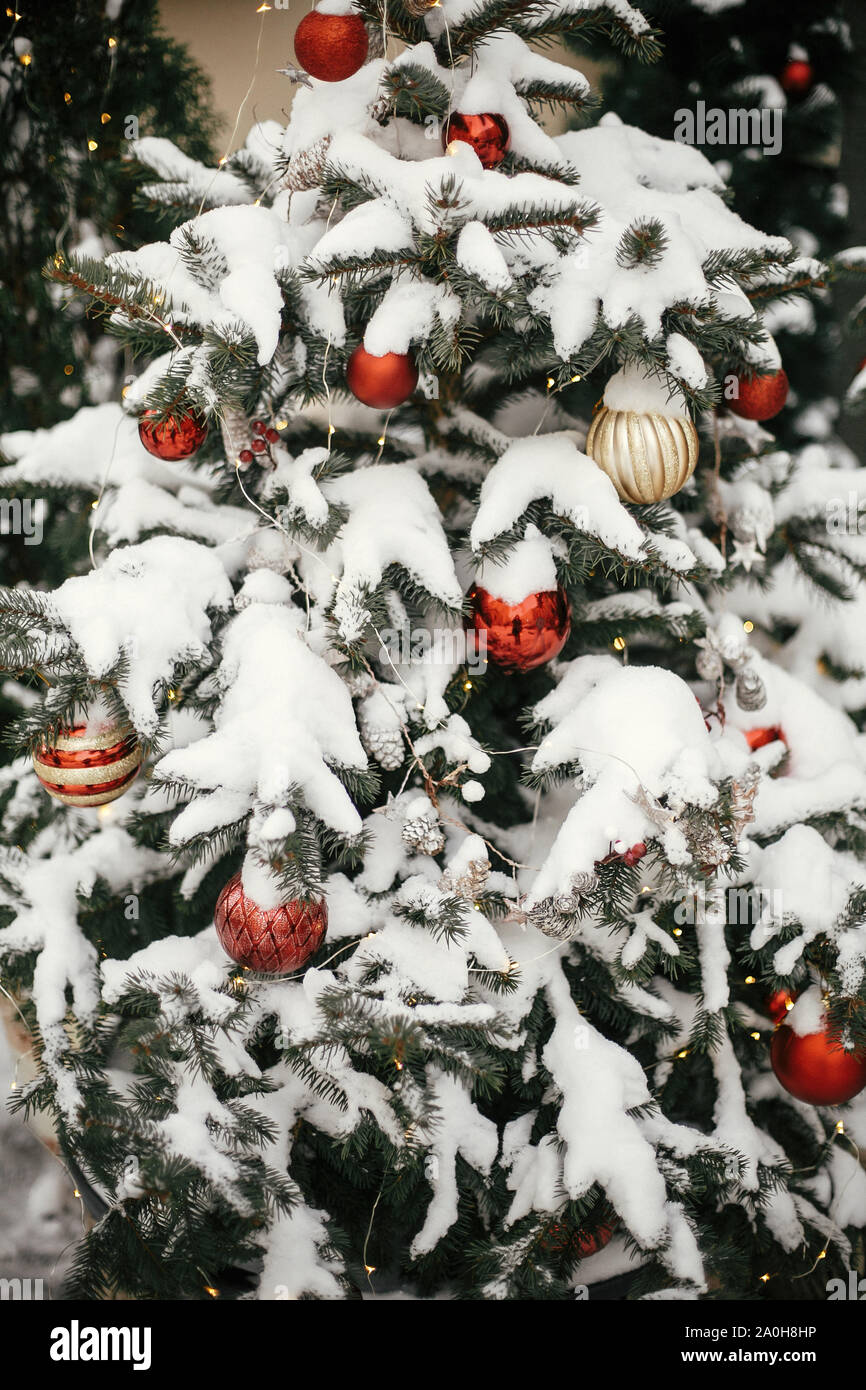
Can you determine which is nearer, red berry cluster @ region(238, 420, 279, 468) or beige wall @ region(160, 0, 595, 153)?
red berry cluster @ region(238, 420, 279, 468)

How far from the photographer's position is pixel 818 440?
1609mm

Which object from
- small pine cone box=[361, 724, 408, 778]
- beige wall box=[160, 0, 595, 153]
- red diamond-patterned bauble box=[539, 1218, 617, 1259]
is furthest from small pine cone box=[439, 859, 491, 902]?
beige wall box=[160, 0, 595, 153]

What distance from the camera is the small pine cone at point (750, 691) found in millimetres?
1171

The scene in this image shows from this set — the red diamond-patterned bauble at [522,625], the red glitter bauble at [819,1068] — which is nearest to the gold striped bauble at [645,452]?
the red diamond-patterned bauble at [522,625]

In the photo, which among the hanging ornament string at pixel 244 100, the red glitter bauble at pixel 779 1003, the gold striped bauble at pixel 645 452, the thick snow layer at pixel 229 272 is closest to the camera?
the thick snow layer at pixel 229 272

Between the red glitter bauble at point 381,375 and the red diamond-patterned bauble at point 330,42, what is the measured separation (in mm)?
269

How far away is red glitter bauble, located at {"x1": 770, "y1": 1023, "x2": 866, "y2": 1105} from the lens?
1.09 metres

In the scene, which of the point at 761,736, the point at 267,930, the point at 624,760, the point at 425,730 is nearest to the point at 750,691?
the point at 761,736

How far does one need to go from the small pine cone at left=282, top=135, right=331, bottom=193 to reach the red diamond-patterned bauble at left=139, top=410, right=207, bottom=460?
0.25 metres

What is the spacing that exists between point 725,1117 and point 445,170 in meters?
1.13

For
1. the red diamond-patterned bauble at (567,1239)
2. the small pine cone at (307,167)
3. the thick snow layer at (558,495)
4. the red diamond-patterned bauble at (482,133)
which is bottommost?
the red diamond-patterned bauble at (567,1239)

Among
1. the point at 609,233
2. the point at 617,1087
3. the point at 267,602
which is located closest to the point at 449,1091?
the point at 617,1087

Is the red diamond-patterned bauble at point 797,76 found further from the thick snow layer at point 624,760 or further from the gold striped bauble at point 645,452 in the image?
the thick snow layer at point 624,760

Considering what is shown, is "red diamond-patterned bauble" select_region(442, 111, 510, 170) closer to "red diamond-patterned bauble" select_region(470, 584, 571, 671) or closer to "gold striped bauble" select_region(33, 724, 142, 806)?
"red diamond-patterned bauble" select_region(470, 584, 571, 671)
